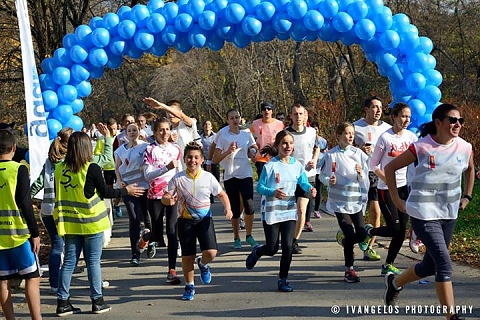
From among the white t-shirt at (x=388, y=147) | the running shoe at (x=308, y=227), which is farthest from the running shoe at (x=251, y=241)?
the white t-shirt at (x=388, y=147)

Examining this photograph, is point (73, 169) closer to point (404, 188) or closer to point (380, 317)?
point (380, 317)

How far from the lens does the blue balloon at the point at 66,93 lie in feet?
35.1

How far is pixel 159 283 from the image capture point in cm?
772

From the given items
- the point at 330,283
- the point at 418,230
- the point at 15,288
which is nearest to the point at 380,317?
the point at 418,230

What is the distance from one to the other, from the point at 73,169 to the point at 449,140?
329 centimetres

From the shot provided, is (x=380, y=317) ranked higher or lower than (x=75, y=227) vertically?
lower

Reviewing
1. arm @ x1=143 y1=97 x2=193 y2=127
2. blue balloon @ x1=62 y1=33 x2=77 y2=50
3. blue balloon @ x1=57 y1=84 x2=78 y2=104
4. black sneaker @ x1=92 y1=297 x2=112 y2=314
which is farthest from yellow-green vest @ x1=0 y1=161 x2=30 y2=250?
blue balloon @ x1=62 y1=33 x2=77 y2=50

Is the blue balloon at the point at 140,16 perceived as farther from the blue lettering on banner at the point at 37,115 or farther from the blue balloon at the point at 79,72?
the blue lettering on banner at the point at 37,115

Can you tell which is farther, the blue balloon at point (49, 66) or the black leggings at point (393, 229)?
the blue balloon at point (49, 66)

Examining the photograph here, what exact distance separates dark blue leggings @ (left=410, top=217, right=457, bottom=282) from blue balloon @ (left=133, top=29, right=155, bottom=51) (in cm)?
607

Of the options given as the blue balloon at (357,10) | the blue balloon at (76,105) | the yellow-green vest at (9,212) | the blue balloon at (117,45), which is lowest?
the yellow-green vest at (9,212)

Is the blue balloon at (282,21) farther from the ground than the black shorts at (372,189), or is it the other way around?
the blue balloon at (282,21)

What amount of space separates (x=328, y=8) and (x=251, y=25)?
3.79 feet

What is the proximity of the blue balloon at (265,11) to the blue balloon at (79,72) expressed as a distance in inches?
110
